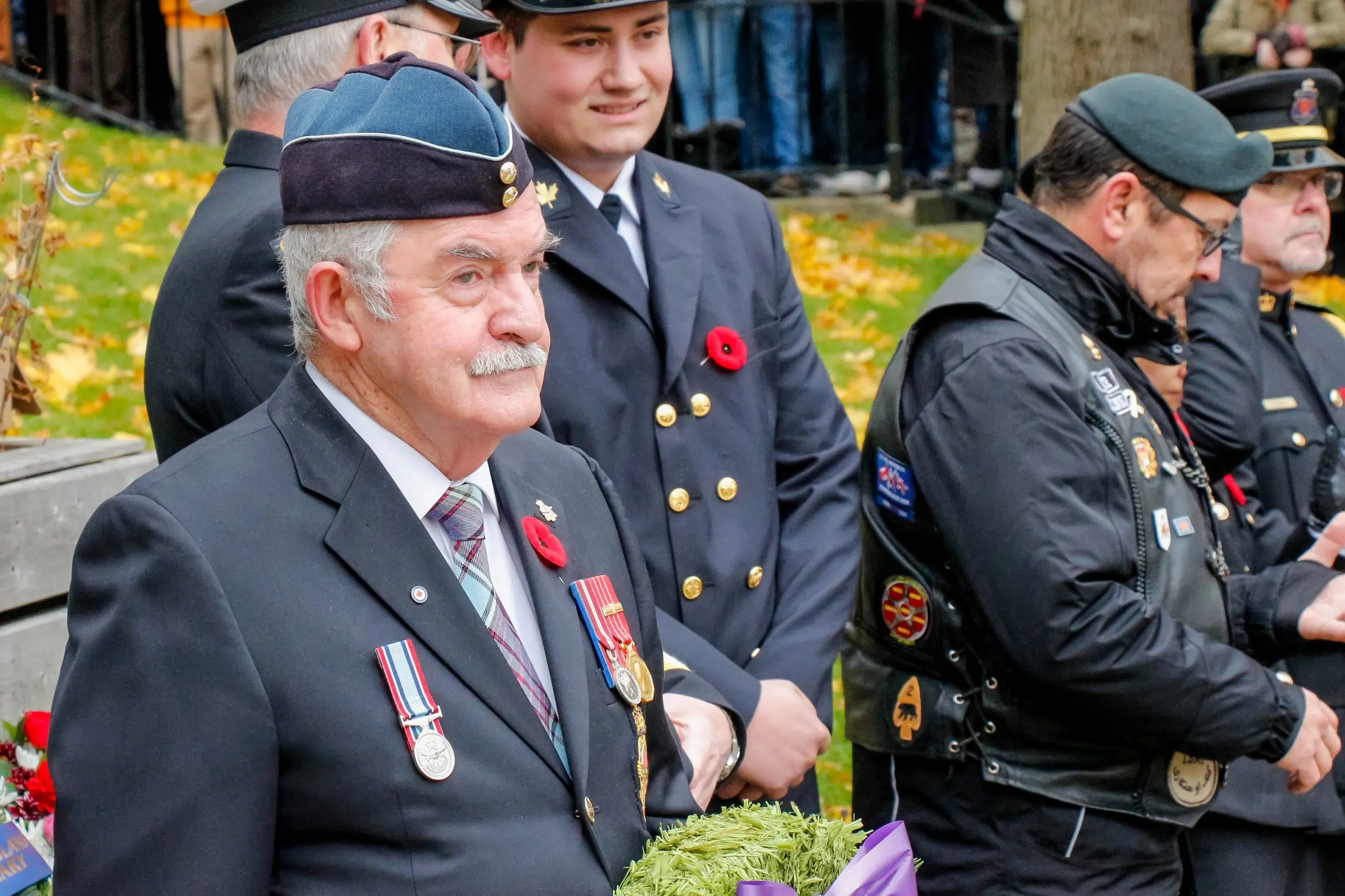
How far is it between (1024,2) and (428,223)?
19.0 feet

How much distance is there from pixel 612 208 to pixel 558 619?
4.28 feet

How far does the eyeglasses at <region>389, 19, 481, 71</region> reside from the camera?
2.90 meters

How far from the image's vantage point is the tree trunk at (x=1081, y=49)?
6.86 metres

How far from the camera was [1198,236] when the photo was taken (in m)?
3.53

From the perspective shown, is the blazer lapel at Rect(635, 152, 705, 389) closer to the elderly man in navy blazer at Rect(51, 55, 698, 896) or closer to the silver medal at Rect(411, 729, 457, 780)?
the elderly man in navy blazer at Rect(51, 55, 698, 896)

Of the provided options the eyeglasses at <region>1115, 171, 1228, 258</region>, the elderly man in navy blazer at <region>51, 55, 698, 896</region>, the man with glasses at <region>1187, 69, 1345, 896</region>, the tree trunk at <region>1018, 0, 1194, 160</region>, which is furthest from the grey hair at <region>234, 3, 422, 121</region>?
the tree trunk at <region>1018, 0, 1194, 160</region>

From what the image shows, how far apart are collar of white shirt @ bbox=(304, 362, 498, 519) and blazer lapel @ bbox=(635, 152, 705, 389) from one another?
3.59 ft

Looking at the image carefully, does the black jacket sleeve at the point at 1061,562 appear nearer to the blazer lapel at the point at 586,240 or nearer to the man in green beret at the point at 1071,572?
the man in green beret at the point at 1071,572

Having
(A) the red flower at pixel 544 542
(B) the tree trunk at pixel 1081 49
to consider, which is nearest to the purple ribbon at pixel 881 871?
(A) the red flower at pixel 544 542

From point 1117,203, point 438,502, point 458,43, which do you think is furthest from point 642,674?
point 1117,203

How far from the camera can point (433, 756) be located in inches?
76.5

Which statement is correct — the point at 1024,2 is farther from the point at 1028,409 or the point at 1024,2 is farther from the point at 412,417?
the point at 412,417

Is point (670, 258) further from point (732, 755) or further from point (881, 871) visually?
point (881, 871)

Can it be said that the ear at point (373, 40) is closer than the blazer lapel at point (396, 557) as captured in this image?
No
